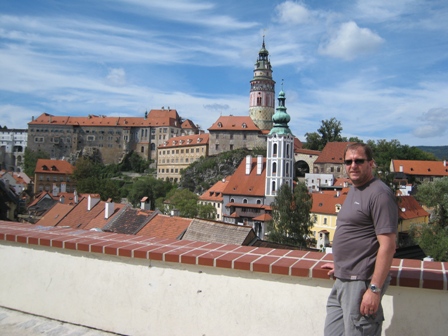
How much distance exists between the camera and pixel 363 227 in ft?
8.81

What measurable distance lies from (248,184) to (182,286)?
→ 167 feet

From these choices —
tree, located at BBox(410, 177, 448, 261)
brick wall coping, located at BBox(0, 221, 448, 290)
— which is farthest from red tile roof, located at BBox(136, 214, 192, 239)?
tree, located at BBox(410, 177, 448, 261)

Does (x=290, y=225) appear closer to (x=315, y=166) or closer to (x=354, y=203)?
(x=354, y=203)

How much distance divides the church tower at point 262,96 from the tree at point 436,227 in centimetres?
5419

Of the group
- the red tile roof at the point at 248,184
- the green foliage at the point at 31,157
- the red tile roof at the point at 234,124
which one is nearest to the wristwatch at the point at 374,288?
the red tile roof at the point at 248,184

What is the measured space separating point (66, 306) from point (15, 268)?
0.75 metres

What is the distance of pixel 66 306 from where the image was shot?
420cm

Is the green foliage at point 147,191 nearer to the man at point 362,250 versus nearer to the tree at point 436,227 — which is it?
the tree at point 436,227

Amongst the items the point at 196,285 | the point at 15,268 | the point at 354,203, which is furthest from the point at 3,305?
the point at 354,203

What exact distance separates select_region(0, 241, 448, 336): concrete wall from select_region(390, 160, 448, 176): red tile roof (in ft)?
207

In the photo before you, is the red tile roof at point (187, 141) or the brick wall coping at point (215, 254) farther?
the red tile roof at point (187, 141)

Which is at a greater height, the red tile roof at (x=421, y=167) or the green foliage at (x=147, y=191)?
the red tile roof at (x=421, y=167)

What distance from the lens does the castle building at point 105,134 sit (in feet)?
321

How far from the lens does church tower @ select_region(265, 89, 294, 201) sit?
53188mm
